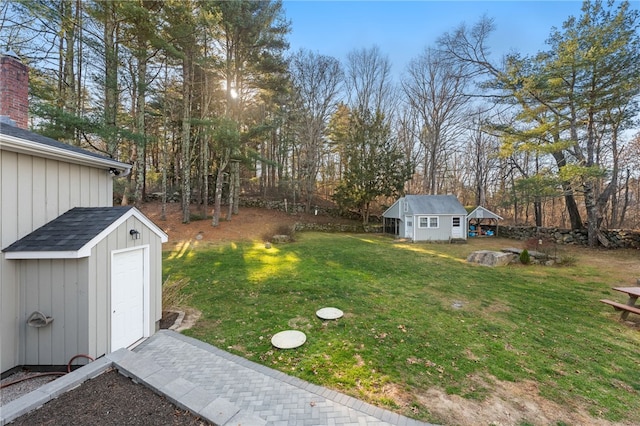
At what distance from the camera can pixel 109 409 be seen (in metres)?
2.48

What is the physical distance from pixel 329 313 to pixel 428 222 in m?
14.5

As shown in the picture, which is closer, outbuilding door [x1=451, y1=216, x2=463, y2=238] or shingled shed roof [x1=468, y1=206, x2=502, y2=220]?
outbuilding door [x1=451, y1=216, x2=463, y2=238]

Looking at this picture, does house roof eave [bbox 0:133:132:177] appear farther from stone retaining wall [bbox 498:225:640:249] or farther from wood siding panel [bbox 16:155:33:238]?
stone retaining wall [bbox 498:225:640:249]

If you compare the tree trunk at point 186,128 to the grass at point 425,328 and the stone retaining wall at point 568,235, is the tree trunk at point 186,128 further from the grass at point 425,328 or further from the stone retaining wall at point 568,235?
the stone retaining wall at point 568,235

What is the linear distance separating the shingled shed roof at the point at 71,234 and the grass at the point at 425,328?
243cm

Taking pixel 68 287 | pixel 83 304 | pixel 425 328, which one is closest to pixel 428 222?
pixel 425 328

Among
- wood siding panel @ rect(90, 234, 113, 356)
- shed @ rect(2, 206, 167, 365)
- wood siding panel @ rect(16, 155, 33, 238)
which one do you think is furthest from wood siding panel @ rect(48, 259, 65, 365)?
wood siding panel @ rect(16, 155, 33, 238)

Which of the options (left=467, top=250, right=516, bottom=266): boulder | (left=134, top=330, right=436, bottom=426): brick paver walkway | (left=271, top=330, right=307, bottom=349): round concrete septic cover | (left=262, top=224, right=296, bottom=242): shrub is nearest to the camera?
(left=134, top=330, right=436, bottom=426): brick paver walkway

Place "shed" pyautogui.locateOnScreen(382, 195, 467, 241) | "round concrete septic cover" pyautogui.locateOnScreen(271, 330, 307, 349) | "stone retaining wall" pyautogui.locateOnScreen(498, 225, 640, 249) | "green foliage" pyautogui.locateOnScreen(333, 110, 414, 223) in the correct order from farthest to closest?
"green foliage" pyautogui.locateOnScreen(333, 110, 414, 223) → "shed" pyautogui.locateOnScreen(382, 195, 467, 241) → "stone retaining wall" pyautogui.locateOnScreen(498, 225, 640, 249) → "round concrete septic cover" pyautogui.locateOnScreen(271, 330, 307, 349)

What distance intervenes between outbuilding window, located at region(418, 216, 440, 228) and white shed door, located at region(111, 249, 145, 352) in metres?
16.8

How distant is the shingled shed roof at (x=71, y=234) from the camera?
3.35 m

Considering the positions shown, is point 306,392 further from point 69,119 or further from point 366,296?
point 69,119

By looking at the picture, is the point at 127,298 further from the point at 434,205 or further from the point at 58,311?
the point at 434,205

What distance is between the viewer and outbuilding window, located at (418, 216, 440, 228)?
1806 cm
